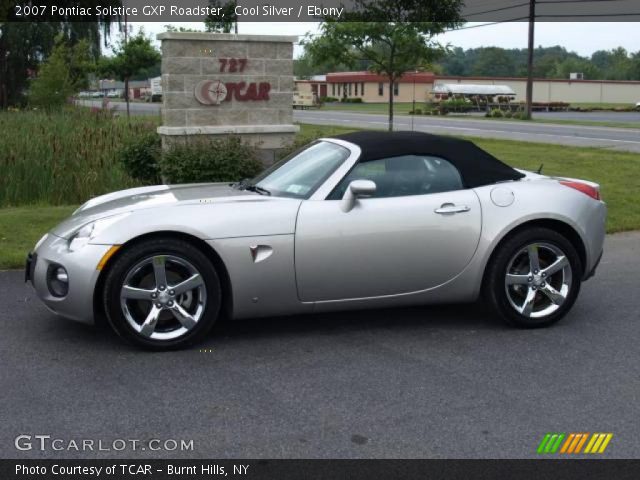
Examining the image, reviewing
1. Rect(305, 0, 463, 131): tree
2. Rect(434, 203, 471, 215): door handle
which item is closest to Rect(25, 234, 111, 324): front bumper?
Rect(434, 203, 471, 215): door handle

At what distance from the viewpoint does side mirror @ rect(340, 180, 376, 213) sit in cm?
522

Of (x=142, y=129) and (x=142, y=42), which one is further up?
(x=142, y=42)

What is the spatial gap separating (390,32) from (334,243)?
555 inches

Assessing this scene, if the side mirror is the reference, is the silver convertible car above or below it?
below

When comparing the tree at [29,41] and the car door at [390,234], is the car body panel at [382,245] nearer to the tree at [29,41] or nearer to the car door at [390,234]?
the car door at [390,234]

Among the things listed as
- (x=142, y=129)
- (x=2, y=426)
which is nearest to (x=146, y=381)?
(x=2, y=426)

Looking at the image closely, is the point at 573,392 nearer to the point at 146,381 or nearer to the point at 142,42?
the point at 146,381

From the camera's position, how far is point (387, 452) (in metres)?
3.68

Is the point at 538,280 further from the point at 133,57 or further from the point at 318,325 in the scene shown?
the point at 133,57

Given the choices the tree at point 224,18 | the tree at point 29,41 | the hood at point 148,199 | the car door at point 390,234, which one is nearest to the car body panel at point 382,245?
the car door at point 390,234

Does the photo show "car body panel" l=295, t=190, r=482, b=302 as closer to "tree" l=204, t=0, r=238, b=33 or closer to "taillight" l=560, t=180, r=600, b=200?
"taillight" l=560, t=180, r=600, b=200

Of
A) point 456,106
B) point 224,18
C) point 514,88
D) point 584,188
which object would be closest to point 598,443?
point 584,188

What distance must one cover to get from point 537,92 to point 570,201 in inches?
3308

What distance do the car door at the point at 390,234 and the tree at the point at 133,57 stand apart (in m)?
34.1
